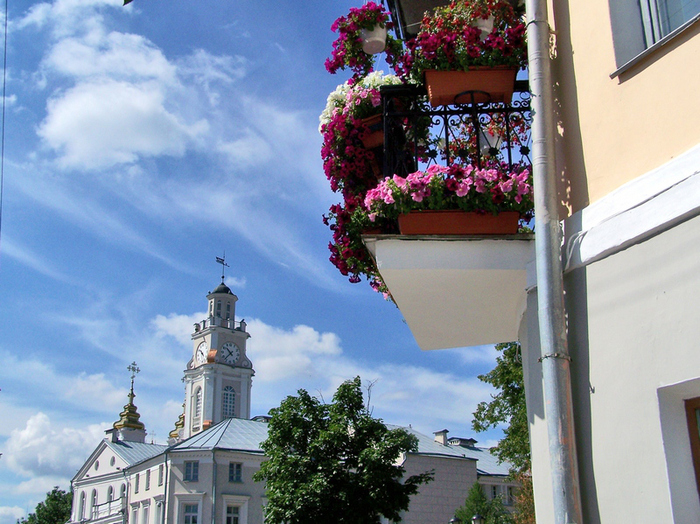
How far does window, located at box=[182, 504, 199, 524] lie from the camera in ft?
146

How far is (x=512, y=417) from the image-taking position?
23.5m

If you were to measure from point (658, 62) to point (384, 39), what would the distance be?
3.09 metres

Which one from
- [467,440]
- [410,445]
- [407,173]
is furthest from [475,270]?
[467,440]

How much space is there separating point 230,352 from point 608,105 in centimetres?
7861

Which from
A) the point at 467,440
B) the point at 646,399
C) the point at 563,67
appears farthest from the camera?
the point at 467,440

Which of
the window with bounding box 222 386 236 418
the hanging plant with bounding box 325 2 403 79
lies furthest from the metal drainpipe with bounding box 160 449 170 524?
the hanging plant with bounding box 325 2 403 79

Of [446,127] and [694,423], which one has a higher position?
[446,127]

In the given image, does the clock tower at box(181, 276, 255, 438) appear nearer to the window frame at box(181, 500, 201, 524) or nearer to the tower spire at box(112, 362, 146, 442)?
the tower spire at box(112, 362, 146, 442)

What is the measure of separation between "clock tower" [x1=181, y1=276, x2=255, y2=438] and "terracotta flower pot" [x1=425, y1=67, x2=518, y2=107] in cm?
7126

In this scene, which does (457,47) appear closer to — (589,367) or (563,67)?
(563,67)

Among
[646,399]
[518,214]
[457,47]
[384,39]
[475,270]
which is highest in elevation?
[384,39]

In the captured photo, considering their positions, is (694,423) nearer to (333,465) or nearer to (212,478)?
(333,465)

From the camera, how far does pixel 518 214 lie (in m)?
4.85

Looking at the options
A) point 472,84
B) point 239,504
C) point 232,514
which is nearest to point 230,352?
point 239,504
